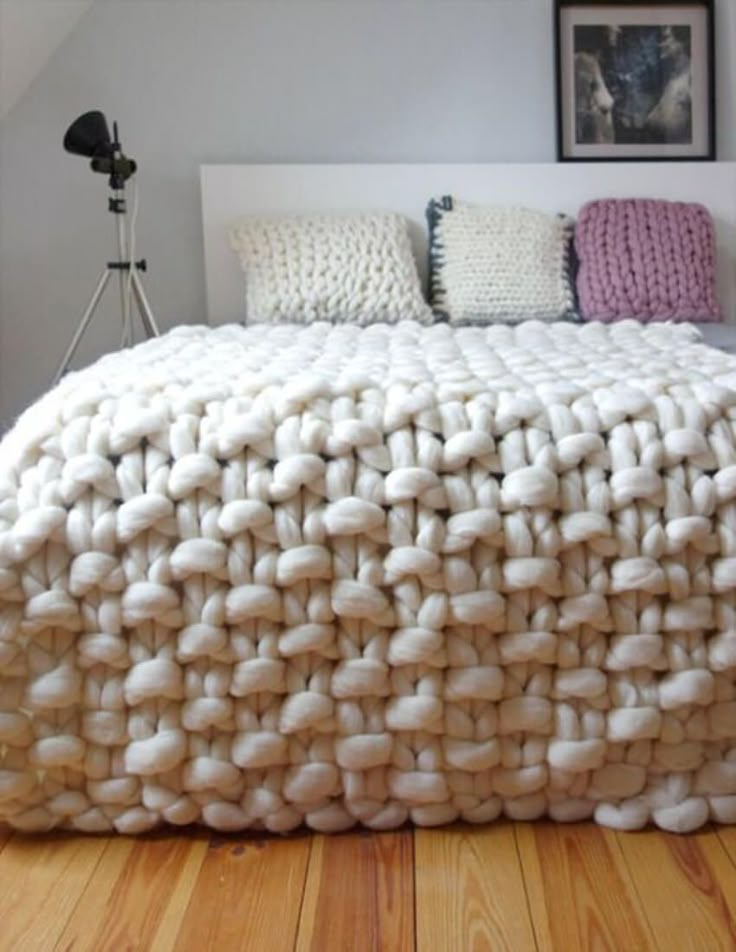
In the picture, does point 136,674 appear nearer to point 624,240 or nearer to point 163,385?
point 163,385

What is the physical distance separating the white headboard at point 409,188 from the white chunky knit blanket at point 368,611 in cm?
194

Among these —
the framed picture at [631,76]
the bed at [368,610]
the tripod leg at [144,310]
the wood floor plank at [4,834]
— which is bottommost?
the wood floor plank at [4,834]

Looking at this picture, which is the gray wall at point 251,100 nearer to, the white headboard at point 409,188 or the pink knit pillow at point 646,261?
the white headboard at point 409,188

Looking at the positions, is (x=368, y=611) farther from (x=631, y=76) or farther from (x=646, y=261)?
(x=631, y=76)

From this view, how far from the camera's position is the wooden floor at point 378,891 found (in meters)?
1.16

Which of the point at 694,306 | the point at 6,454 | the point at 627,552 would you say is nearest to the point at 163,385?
the point at 6,454

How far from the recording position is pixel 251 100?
327 cm

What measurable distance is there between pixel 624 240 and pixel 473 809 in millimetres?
2004

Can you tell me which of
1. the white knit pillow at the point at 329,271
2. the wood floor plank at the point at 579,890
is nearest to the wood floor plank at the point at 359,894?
the wood floor plank at the point at 579,890

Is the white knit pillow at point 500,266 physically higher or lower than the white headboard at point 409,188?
lower

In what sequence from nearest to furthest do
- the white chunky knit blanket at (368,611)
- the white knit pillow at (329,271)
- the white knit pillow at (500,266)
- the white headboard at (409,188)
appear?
1. the white chunky knit blanket at (368,611)
2. the white knit pillow at (329,271)
3. the white knit pillow at (500,266)
4. the white headboard at (409,188)

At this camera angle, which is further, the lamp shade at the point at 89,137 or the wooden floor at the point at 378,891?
the lamp shade at the point at 89,137

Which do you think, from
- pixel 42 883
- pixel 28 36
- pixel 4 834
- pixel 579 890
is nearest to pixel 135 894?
pixel 42 883

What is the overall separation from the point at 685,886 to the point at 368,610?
0.49 m
